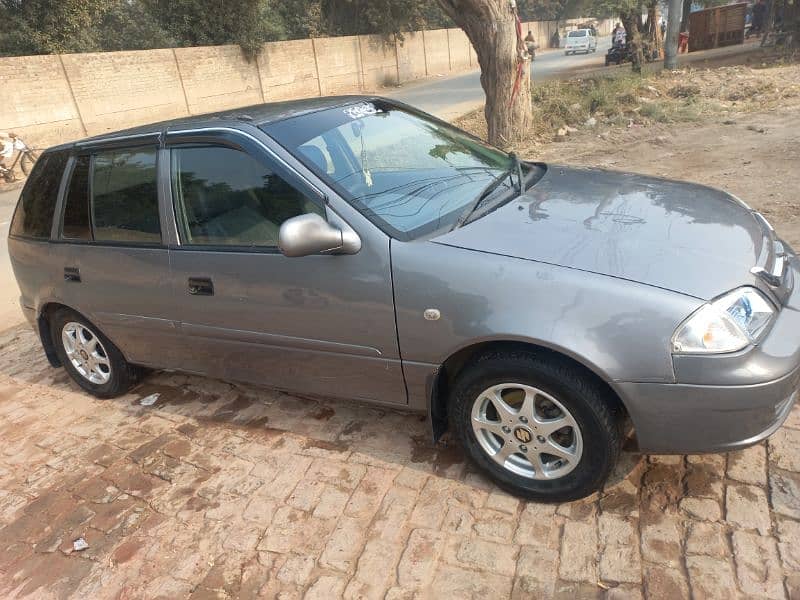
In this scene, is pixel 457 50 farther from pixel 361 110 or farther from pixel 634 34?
pixel 361 110

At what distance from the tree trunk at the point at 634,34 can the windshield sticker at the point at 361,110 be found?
19359 mm

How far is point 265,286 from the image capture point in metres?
3.04

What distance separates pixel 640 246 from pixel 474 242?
0.70m

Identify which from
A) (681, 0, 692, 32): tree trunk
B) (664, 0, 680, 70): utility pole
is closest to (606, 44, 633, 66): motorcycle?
(681, 0, 692, 32): tree trunk

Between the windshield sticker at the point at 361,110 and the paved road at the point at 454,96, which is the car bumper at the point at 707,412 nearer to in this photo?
the windshield sticker at the point at 361,110

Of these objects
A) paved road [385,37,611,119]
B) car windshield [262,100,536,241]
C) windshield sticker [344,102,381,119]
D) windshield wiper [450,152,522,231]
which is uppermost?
windshield sticker [344,102,381,119]

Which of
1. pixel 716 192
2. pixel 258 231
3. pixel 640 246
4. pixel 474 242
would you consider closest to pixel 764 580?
pixel 640 246

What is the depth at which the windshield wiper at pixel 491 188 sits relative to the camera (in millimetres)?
2900

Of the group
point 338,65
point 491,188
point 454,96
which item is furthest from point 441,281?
point 338,65

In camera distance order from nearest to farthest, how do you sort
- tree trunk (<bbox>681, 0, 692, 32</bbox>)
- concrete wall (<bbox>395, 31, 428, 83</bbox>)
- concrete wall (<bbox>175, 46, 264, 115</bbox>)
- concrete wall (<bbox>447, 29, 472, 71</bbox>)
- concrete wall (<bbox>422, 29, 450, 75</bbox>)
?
concrete wall (<bbox>175, 46, 264, 115</bbox>)
tree trunk (<bbox>681, 0, 692, 32</bbox>)
concrete wall (<bbox>395, 31, 428, 83</bbox>)
concrete wall (<bbox>422, 29, 450, 75</bbox>)
concrete wall (<bbox>447, 29, 472, 71</bbox>)

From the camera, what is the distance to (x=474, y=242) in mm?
2662

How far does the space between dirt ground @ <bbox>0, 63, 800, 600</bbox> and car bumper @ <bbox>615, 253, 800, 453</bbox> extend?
41cm

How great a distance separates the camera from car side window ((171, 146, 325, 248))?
9.98 ft

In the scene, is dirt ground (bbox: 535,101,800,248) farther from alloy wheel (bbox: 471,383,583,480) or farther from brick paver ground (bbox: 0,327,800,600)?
alloy wheel (bbox: 471,383,583,480)
